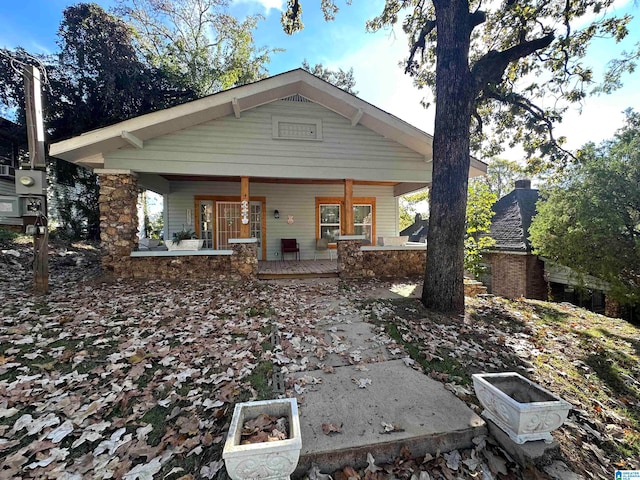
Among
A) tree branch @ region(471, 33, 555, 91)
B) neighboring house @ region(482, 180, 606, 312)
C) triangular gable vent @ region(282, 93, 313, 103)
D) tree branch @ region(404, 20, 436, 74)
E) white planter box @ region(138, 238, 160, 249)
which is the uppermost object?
tree branch @ region(404, 20, 436, 74)

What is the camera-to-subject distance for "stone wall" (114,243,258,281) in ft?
22.5

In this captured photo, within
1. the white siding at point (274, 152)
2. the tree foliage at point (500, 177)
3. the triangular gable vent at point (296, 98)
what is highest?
the tree foliage at point (500, 177)

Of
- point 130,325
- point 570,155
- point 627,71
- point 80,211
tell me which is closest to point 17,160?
point 80,211

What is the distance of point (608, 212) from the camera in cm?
904

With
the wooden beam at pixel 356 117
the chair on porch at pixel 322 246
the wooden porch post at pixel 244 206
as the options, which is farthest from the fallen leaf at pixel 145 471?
the chair on porch at pixel 322 246

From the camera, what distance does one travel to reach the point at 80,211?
13.0m

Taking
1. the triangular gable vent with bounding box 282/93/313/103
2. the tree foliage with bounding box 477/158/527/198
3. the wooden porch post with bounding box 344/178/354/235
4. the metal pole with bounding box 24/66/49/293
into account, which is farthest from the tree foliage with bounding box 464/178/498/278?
the tree foliage with bounding box 477/158/527/198

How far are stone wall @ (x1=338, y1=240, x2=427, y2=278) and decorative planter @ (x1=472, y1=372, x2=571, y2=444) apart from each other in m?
5.35

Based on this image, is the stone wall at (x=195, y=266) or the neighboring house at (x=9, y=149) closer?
the stone wall at (x=195, y=266)

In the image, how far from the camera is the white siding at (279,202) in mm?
Answer: 10070

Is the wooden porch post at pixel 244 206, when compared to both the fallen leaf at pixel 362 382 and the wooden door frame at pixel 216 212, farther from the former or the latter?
the fallen leaf at pixel 362 382

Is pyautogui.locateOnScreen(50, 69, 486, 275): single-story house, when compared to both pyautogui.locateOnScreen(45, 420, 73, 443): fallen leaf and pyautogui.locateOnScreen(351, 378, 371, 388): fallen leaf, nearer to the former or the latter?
pyautogui.locateOnScreen(351, 378, 371, 388): fallen leaf

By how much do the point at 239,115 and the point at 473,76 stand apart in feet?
18.0

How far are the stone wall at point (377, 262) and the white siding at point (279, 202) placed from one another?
3.50 metres
